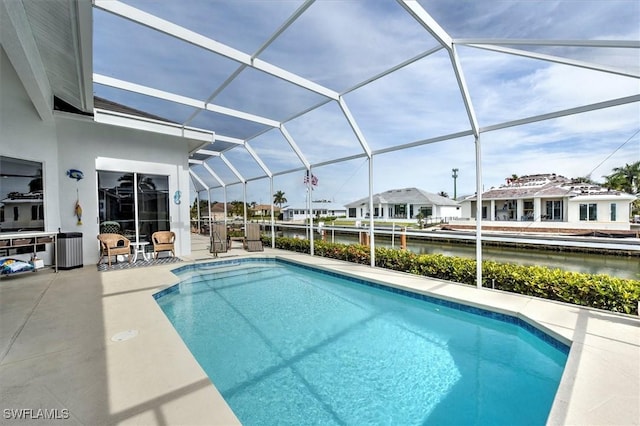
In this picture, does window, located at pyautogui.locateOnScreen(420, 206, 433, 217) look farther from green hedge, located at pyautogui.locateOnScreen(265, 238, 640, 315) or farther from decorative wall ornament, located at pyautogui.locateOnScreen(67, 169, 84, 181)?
decorative wall ornament, located at pyautogui.locateOnScreen(67, 169, 84, 181)

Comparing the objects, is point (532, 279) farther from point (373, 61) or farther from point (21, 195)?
point (21, 195)

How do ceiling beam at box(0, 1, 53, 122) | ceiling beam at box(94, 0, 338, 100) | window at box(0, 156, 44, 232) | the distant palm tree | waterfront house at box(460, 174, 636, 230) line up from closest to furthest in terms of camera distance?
ceiling beam at box(0, 1, 53, 122) < ceiling beam at box(94, 0, 338, 100) < window at box(0, 156, 44, 232) < waterfront house at box(460, 174, 636, 230) < the distant palm tree

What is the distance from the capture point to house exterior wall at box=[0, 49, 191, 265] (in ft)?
20.8

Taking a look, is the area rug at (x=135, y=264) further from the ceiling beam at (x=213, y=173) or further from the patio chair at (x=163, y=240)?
the ceiling beam at (x=213, y=173)

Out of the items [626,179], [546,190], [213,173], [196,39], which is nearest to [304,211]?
[213,173]

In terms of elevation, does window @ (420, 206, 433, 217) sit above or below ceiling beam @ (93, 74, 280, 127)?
below

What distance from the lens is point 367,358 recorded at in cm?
372

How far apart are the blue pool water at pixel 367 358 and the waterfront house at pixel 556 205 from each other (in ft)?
43.7

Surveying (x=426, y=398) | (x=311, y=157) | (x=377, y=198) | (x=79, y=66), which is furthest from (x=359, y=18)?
(x=377, y=198)

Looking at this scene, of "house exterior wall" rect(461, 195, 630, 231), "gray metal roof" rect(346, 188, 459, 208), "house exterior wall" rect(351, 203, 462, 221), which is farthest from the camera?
"house exterior wall" rect(351, 203, 462, 221)

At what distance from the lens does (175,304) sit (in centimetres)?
561

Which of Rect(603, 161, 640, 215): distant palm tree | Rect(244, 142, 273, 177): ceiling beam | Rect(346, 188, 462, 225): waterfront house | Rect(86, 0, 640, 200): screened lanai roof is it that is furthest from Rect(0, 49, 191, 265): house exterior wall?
Rect(603, 161, 640, 215): distant palm tree

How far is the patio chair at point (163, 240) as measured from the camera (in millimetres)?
8461

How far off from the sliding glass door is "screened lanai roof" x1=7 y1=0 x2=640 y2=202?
6.23 ft
